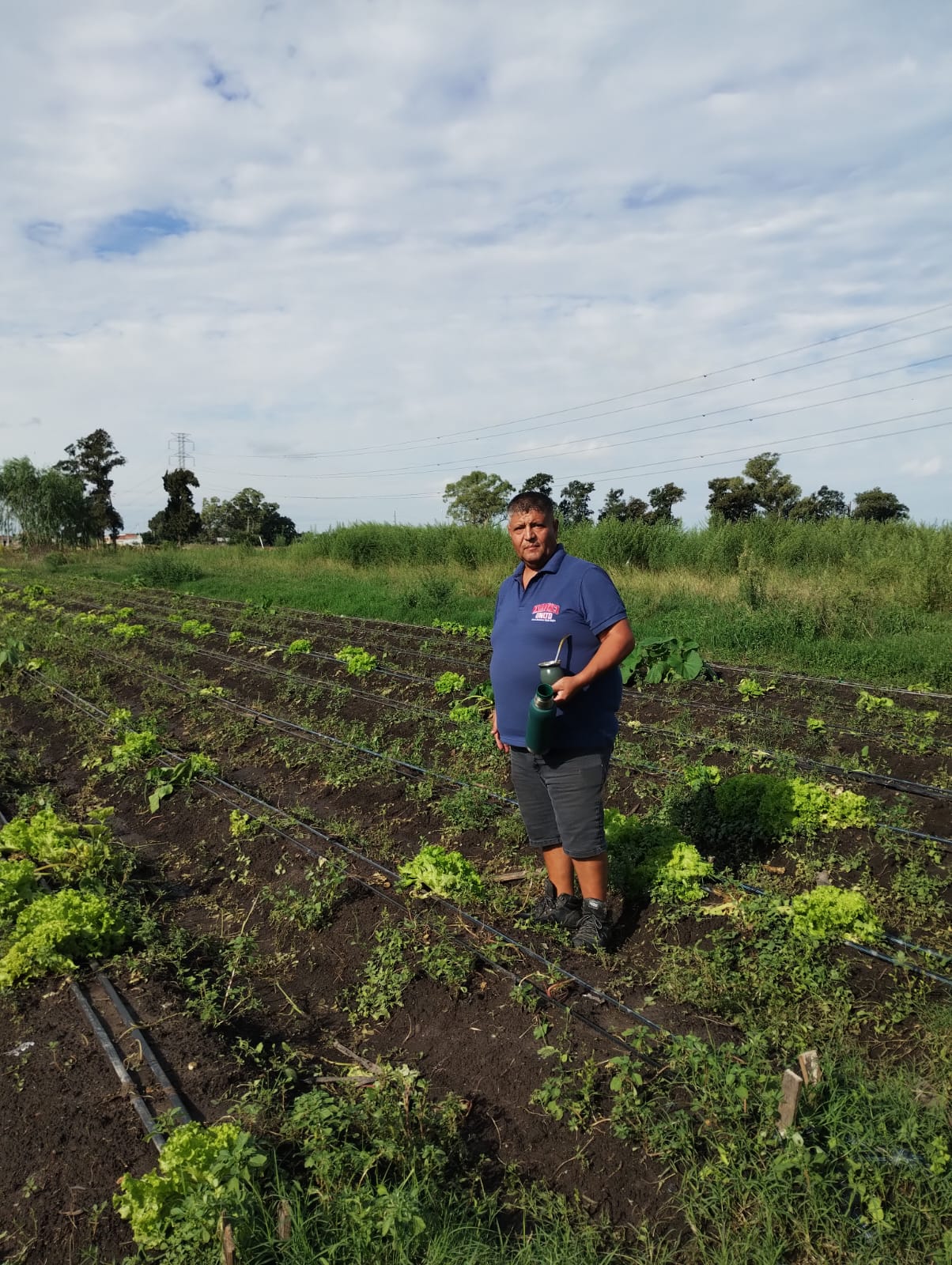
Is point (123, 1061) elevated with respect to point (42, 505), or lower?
lower

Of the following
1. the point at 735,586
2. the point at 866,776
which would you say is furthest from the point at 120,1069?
the point at 735,586

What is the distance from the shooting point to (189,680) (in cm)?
1038

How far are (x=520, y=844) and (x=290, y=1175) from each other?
8.76 feet

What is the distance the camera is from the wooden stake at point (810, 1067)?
99.7 inches

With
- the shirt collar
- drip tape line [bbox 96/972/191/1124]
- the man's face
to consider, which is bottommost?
drip tape line [bbox 96/972/191/1124]

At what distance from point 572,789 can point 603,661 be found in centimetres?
60

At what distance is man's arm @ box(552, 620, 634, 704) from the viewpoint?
3271 mm

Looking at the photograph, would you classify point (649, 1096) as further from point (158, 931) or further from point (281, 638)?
point (281, 638)

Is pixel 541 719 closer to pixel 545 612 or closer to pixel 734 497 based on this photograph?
pixel 545 612

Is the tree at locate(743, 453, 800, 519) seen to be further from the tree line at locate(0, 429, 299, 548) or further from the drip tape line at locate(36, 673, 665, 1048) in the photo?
the drip tape line at locate(36, 673, 665, 1048)

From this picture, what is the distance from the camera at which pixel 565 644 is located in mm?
3379

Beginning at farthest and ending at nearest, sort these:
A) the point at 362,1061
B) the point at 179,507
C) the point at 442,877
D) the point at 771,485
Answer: the point at 179,507
the point at 771,485
the point at 442,877
the point at 362,1061

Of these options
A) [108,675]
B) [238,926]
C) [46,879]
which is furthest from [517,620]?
[108,675]

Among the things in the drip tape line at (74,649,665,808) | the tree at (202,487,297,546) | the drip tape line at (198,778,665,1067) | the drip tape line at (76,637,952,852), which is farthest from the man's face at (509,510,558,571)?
the tree at (202,487,297,546)
